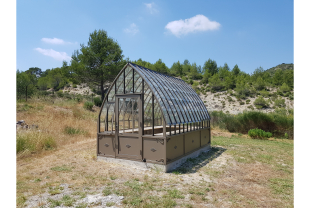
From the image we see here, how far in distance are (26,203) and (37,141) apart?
22.3ft

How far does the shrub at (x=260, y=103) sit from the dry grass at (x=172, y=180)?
27.6m

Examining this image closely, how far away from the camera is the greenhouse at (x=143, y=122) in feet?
24.4

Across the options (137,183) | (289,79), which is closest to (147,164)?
(137,183)

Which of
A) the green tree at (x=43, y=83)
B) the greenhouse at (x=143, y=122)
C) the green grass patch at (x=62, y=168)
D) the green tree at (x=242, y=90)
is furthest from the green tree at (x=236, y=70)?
the green grass patch at (x=62, y=168)

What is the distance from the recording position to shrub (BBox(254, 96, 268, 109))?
35.5 metres

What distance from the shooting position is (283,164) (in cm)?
905

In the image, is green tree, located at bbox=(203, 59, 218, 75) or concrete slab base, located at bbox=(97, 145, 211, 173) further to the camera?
green tree, located at bbox=(203, 59, 218, 75)

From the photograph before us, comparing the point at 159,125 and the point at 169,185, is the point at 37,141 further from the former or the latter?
the point at 169,185

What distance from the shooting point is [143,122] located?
25.5 ft

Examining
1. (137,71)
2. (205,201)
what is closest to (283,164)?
(205,201)

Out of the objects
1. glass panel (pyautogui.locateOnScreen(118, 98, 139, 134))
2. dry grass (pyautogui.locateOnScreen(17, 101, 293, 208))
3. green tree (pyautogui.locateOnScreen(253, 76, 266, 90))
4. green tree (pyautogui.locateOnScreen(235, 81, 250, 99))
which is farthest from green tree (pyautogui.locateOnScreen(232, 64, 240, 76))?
glass panel (pyautogui.locateOnScreen(118, 98, 139, 134))

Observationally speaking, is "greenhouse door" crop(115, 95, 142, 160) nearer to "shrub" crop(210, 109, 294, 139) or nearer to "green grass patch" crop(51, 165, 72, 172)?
"green grass patch" crop(51, 165, 72, 172)

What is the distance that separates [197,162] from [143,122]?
10.3 ft

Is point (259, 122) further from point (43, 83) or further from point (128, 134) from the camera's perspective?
point (43, 83)
